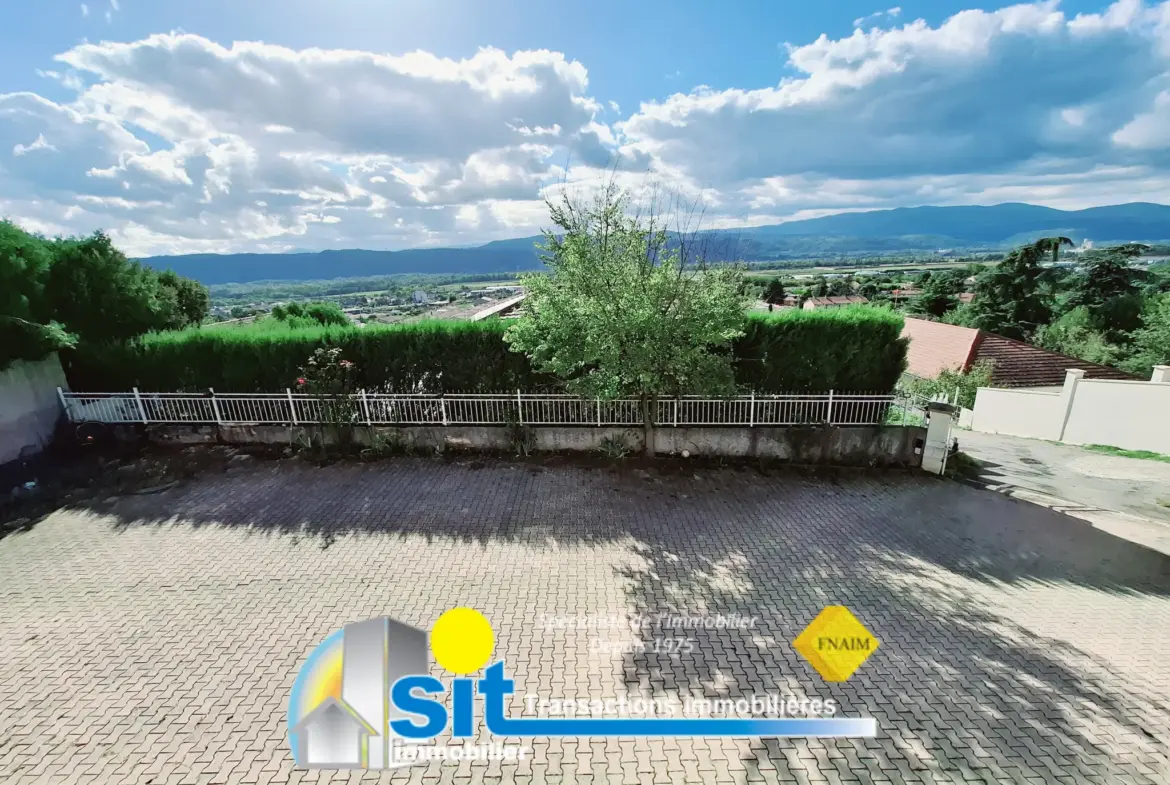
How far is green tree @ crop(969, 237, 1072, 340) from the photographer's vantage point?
30.3 meters

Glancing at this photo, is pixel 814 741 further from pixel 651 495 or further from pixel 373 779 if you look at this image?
pixel 651 495

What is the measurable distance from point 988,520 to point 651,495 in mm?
5079

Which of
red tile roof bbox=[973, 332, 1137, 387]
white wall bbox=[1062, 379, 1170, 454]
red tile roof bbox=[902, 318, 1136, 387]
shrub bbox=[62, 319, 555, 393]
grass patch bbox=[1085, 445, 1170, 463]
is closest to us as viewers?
shrub bbox=[62, 319, 555, 393]

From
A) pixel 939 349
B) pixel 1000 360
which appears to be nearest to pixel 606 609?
pixel 1000 360

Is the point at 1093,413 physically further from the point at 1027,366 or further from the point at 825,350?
the point at 825,350

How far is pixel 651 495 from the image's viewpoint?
7.92 m

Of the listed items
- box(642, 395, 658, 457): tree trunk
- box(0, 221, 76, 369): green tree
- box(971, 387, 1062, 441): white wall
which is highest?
box(0, 221, 76, 369): green tree

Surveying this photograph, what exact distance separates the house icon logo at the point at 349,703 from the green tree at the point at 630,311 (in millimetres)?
4962

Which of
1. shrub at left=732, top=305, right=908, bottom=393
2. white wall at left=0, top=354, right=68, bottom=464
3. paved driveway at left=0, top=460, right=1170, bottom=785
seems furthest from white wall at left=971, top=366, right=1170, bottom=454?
white wall at left=0, top=354, right=68, bottom=464

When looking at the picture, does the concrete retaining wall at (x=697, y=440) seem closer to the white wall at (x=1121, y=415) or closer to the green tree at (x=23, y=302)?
the green tree at (x=23, y=302)

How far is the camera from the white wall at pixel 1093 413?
11.5 meters

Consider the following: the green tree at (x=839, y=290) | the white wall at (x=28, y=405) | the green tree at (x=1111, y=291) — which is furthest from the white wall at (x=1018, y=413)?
the green tree at (x=839, y=290)

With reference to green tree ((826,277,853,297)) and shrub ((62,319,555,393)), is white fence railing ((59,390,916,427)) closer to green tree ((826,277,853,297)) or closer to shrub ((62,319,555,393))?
shrub ((62,319,555,393))

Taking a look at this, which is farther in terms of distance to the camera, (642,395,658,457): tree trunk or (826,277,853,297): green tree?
(826,277,853,297): green tree
